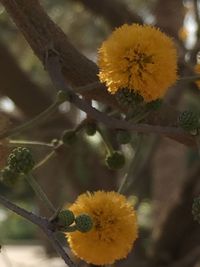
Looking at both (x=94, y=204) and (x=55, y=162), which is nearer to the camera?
(x=94, y=204)

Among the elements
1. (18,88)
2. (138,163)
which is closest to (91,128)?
(138,163)

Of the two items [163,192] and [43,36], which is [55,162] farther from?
[43,36]

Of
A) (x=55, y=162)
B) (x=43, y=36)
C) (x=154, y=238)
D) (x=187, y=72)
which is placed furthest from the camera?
(x=154, y=238)

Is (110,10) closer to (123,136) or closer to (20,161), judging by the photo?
(123,136)

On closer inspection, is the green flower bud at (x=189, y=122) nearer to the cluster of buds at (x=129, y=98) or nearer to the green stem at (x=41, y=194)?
the cluster of buds at (x=129, y=98)

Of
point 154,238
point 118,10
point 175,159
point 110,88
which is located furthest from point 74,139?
point 175,159

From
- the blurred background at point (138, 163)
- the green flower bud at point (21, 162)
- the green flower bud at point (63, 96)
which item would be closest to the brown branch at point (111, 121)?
the green flower bud at point (63, 96)
